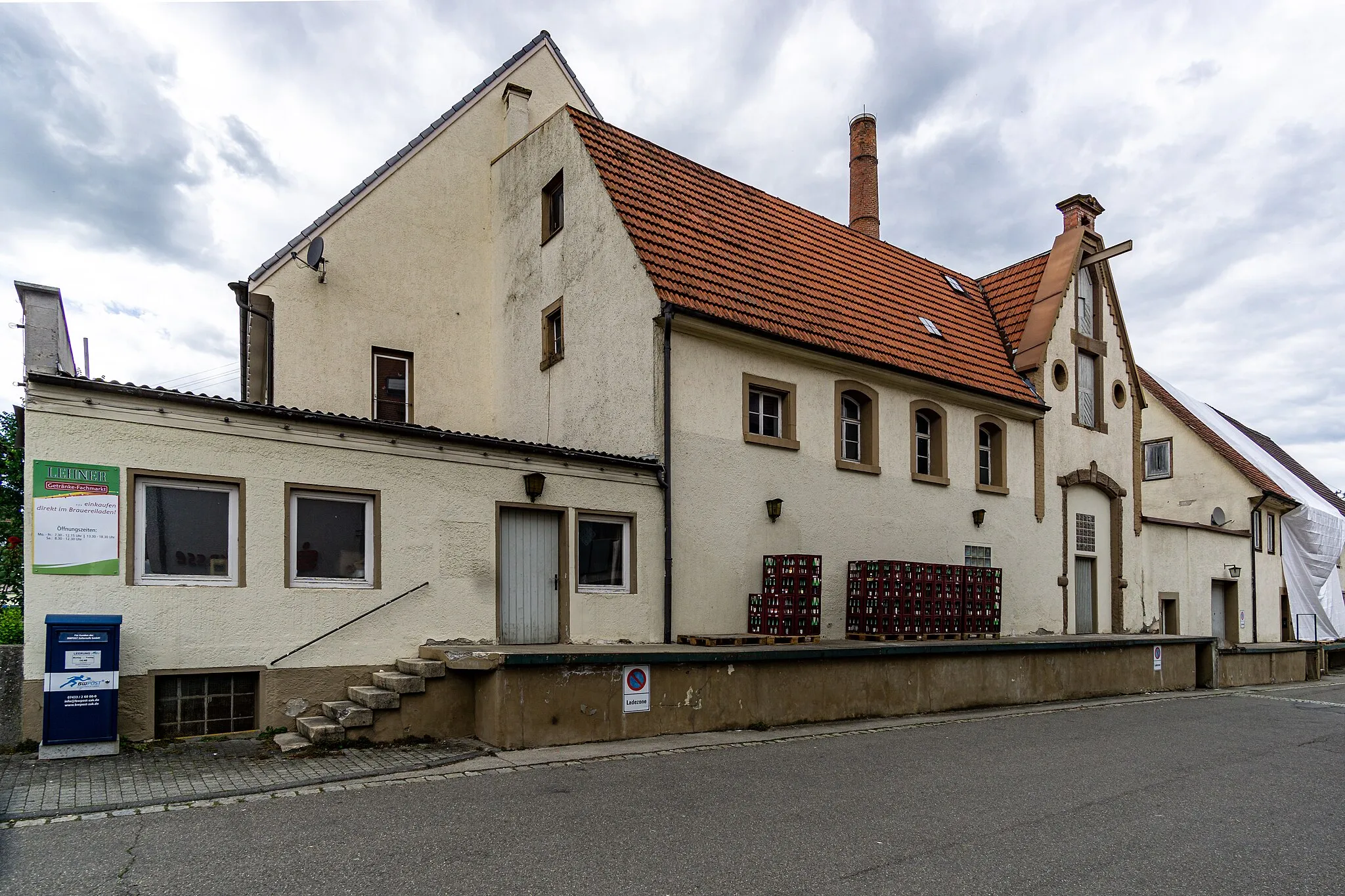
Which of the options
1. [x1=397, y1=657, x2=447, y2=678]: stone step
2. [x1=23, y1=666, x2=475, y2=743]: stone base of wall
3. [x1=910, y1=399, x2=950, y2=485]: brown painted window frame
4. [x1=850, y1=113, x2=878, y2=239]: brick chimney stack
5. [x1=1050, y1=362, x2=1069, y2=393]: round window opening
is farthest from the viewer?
[x1=850, y1=113, x2=878, y2=239]: brick chimney stack

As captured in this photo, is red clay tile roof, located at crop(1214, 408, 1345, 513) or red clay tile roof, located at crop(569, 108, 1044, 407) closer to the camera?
red clay tile roof, located at crop(569, 108, 1044, 407)

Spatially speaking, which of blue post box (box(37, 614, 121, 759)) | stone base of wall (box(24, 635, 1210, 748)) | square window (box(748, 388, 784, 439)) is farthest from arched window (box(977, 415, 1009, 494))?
blue post box (box(37, 614, 121, 759))

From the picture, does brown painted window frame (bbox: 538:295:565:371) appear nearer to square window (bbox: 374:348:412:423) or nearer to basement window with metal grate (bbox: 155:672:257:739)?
square window (bbox: 374:348:412:423)

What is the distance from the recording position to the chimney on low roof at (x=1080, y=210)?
2383 cm

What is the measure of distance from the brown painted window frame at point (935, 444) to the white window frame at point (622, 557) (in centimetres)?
681

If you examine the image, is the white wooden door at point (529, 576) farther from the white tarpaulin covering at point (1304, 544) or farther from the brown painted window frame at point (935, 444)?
the white tarpaulin covering at point (1304, 544)

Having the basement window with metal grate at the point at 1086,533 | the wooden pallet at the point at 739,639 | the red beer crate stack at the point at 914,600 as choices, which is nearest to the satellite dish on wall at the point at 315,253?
the wooden pallet at the point at 739,639

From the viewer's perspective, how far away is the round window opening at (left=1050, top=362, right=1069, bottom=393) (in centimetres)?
2106

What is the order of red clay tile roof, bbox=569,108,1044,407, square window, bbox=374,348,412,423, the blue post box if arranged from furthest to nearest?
1. square window, bbox=374,348,412,423
2. red clay tile roof, bbox=569,108,1044,407
3. the blue post box

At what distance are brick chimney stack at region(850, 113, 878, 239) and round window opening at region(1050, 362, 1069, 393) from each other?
749 cm

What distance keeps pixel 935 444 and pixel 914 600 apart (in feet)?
12.3

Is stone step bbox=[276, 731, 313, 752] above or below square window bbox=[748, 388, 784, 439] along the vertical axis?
below

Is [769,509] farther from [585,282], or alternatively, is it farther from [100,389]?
[100,389]

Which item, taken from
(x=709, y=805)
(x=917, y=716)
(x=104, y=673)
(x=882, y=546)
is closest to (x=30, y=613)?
(x=104, y=673)
